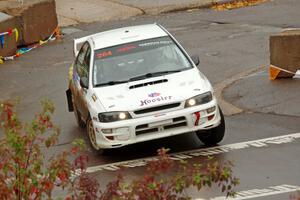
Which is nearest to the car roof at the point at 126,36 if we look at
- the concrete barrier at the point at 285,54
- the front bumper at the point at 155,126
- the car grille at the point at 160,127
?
the front bumper at the point at 155,126

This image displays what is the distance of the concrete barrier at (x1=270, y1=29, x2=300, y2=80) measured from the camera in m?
16.4

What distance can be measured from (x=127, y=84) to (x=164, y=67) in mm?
724

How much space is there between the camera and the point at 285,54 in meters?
16.6

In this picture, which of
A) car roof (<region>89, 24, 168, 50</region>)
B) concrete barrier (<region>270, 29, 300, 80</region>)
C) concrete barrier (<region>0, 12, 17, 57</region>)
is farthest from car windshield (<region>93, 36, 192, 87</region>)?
concrete barrier (<region>0, 12, 17, 57</region>)

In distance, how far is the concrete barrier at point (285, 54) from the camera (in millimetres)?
16391

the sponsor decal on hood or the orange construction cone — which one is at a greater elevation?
the sponsor decal on hood

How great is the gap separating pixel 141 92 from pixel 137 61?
1.13m

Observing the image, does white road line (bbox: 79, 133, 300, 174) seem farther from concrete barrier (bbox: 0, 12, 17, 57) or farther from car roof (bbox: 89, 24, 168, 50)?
concrete barrier (bbox: 0, 12, 17, 57)

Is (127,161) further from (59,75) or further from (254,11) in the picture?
(254,11)

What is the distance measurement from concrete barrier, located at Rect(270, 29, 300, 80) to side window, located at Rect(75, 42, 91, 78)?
12.4 ft

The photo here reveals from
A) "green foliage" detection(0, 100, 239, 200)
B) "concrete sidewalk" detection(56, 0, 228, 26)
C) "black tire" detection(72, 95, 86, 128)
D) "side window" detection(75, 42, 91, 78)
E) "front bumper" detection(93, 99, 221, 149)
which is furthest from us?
"concrete sidewalk" detection(56, 0, 228, 26)

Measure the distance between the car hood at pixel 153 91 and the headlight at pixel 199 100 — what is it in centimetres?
6

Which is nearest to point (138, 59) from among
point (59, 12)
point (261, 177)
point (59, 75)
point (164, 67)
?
point (164, 67)

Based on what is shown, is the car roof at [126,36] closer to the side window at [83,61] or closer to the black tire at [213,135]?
the side window at [83,61]
